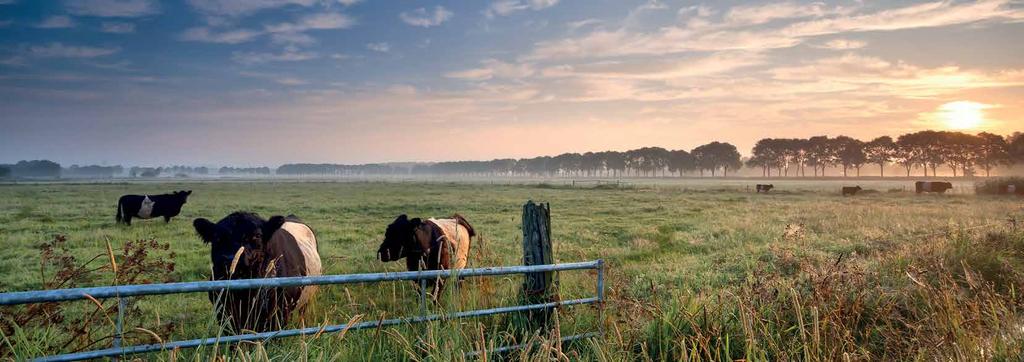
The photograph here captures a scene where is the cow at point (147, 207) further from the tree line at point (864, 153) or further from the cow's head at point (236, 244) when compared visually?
the tree line at point (864, 153)

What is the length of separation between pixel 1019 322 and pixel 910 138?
489ft

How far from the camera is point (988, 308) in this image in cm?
573

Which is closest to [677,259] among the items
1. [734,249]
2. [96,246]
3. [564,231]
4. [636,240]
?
[734,249]

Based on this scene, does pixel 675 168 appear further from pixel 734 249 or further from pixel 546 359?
pixel 546 359

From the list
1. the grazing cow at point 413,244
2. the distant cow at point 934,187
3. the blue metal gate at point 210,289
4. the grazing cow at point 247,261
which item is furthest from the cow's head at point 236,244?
the distant cow at point 934,187

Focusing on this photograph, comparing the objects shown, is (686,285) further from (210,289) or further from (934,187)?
(934,187)

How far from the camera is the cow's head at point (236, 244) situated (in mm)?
5379

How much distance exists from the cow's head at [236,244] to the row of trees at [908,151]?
13347 cm

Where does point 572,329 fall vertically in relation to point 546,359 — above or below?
below

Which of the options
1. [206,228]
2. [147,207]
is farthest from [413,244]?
[147,207]

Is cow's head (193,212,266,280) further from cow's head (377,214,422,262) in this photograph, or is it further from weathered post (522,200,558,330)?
cow's head (377,214,422,262)

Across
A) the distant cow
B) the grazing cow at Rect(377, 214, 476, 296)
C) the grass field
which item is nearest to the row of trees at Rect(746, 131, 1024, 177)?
the distant cow

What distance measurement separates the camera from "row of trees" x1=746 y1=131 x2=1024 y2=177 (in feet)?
377

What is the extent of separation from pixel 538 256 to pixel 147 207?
79.4 feet
